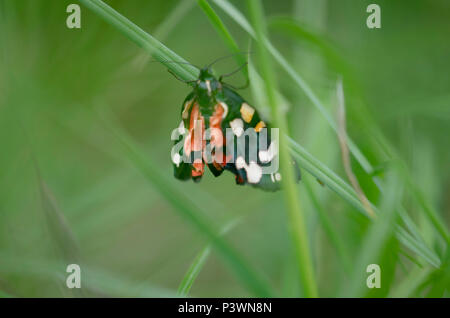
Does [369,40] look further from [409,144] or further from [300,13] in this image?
[409,144]

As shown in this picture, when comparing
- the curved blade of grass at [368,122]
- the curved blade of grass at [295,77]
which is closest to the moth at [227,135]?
the curved blade of grass at [295,77]

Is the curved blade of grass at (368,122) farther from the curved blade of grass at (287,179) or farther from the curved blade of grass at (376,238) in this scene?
the curved blade of grass at (287,179)

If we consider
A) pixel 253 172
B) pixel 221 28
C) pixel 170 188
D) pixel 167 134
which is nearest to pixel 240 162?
pixel 253 172

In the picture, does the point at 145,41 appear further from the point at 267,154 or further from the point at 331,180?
the point at 331,180

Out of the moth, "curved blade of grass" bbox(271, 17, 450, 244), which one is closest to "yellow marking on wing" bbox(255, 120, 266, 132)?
the moth

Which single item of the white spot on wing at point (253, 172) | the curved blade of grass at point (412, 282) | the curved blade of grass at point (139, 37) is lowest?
the curved blade of grass at point (412, 282)

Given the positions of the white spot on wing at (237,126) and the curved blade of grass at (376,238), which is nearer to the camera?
the curved blade of grass at (376,238)

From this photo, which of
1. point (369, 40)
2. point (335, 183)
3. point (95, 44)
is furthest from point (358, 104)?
point (95, 44)
